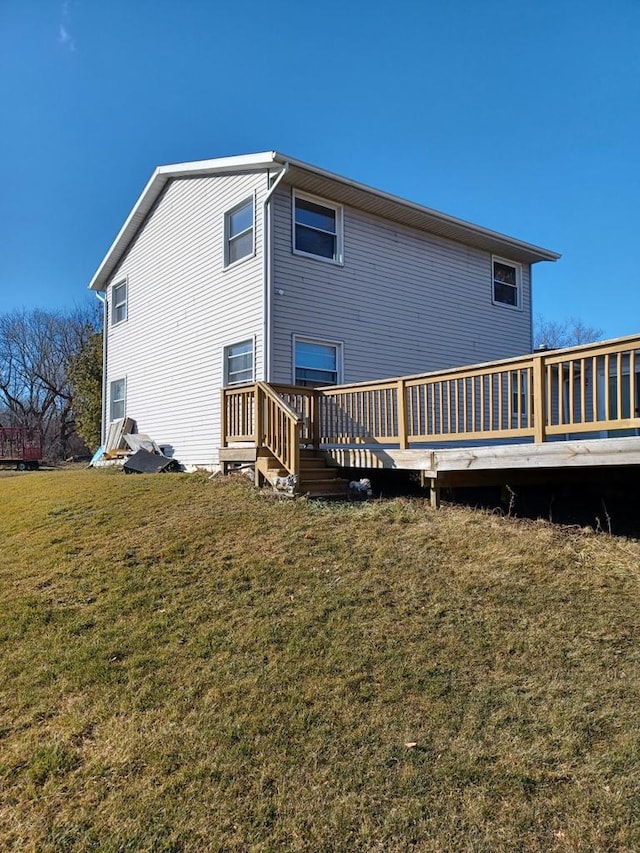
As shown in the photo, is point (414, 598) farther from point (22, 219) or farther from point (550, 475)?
point (22, 219)

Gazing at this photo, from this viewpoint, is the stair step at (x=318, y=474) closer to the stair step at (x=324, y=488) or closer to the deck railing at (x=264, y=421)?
the stair step at (x=324, y=488)

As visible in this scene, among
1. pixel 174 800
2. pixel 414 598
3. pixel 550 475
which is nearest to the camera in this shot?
pixel 174 800

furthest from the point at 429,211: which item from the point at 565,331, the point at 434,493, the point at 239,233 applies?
the point at 565,331

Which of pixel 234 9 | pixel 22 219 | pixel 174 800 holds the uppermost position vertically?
pixel 22 219

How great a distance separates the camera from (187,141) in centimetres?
1641

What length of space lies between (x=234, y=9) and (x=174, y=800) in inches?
509

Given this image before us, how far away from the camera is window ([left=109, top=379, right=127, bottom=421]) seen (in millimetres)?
15377

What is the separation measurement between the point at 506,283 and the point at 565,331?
31.4 m

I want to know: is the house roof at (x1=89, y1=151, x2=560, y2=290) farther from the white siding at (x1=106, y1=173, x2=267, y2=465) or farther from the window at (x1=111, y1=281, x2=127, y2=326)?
the window at (x1=111, y1=281, x2=127, y2=326)

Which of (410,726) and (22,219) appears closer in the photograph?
(410,726)

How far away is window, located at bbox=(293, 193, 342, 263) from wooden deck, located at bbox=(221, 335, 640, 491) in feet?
11.3

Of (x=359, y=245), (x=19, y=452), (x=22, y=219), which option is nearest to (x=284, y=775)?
(x=359, y=245)

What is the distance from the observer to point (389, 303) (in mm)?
11539

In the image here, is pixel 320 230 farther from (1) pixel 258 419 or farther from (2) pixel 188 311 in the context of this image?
(1) pixel 258 419
